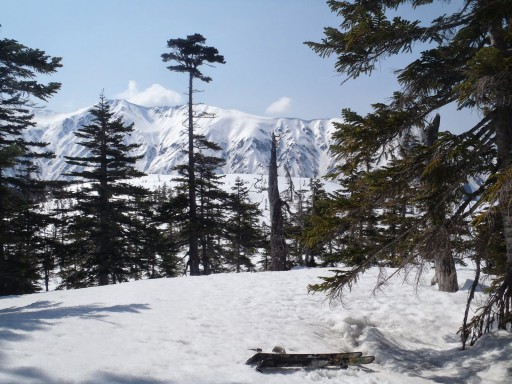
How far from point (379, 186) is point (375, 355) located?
359 centimetres

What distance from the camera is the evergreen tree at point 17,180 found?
30.8 ft

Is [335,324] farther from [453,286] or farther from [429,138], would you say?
[429,138]

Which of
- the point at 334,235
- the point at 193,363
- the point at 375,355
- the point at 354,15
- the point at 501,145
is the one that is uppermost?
the point at 354,15

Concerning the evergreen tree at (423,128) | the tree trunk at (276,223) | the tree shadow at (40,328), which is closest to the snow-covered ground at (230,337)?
the tree shadow at (40,328)

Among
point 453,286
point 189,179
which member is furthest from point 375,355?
point 189,179

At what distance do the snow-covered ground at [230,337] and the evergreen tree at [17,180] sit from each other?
471cm

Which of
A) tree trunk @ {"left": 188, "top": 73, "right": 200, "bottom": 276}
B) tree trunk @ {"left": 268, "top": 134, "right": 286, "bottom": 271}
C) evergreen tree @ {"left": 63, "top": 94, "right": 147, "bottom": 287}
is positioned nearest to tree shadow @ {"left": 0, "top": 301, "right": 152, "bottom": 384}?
tree trunk @ {"left": 268, "top": 134, "right": 286, "bottom": 271}

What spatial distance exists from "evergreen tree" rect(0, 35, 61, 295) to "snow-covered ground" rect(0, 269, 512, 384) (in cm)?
471

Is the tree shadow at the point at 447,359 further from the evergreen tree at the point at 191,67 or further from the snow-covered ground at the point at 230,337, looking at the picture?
the evergreen tree at the point at 191,67

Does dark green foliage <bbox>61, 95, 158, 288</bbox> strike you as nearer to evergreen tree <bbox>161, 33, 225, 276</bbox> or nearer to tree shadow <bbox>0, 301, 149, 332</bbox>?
evergreen tree <bbox>161, 33, 225, 276</bbox>

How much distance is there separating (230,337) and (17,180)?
60.7ft

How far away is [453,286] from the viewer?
1112 centimetres

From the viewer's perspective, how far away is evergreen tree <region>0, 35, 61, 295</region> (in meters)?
9.39

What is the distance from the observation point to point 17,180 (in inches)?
760
